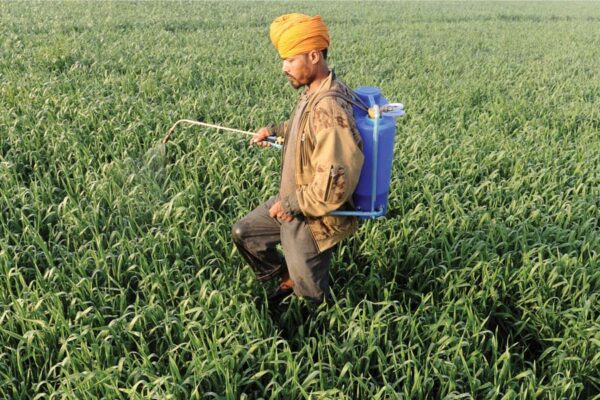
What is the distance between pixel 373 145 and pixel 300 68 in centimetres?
55

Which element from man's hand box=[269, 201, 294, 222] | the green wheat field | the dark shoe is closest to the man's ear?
man's hand box=[269, 201, 294, 222]

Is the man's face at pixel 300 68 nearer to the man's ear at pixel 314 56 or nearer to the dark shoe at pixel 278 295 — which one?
the man's ear at pixel 314 56

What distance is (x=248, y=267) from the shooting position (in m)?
3.18

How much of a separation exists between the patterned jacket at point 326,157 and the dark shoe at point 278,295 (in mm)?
772

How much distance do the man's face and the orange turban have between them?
0.04m

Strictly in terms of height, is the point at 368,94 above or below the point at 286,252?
above

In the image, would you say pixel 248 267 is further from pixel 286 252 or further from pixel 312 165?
pixel 312 165

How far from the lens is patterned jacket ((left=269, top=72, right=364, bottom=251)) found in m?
2.17

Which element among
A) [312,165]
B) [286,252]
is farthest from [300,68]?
[286,252]

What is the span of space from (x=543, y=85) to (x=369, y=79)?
3.63 meters

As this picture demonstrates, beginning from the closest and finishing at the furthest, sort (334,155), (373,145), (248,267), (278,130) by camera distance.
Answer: (334,155)
(373,145)
(278,130)
(248,267)

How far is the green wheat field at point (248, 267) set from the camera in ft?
7.75

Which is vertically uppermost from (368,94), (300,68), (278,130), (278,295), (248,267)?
(300,68)

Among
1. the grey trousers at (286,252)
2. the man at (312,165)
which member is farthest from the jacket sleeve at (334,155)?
the grey trousers at (286,252)
